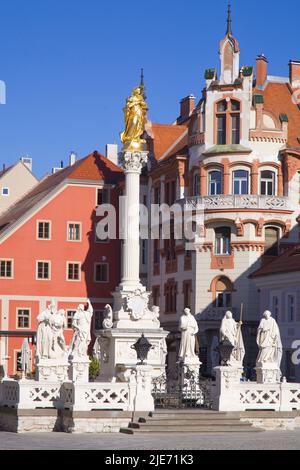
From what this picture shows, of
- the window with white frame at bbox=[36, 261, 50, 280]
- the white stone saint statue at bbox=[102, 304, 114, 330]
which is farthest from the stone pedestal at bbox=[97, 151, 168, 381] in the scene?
the window with white frame at bbox=[36, 261, 50, 280]

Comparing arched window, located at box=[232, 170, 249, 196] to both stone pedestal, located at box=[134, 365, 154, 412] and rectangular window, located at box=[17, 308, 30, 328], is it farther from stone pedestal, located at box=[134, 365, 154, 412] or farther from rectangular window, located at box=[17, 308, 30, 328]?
stone pedestal, located at box=[134, 365, 154, 412]

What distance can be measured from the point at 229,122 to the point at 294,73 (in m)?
8.68

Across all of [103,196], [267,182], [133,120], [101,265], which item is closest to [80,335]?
[133,120]

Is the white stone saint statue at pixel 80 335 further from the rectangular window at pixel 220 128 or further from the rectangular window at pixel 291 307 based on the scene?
the rectangular window at pixel 220 128

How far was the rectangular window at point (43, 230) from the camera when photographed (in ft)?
219

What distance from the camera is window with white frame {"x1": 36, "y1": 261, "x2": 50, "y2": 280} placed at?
66.3 m

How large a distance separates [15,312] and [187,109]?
17975 millimetres

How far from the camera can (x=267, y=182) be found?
58.6 meters

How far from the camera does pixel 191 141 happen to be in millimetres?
60562

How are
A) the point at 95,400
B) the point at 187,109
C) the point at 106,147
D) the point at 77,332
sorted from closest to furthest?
1. the point at 95,400
2. the point at 77,332
3. the point at 187,109
4. the point at 106,147

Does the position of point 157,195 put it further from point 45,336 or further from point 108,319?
point 45,336

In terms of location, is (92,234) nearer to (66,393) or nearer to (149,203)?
(149,203)
